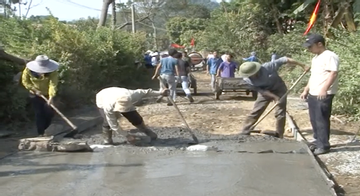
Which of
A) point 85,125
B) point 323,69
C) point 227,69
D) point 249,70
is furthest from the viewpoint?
point 227,69

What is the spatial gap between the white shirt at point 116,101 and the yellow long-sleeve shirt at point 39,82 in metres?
1.54

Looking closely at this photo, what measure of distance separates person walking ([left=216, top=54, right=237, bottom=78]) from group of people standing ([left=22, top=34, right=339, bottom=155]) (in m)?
7.91

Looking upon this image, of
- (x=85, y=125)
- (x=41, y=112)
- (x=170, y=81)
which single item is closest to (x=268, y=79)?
(x=85, y=125)

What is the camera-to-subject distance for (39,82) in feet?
31.2

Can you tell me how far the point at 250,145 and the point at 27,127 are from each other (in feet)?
15.3

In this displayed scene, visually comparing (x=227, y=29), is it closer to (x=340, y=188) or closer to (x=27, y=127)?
(x=27, y=127)

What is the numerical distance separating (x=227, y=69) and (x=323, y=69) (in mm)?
10088

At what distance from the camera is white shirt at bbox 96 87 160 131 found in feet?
26.7

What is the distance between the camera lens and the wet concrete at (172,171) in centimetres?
602

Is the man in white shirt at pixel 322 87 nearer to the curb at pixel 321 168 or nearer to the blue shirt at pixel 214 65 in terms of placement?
the curb at pixel 321 168

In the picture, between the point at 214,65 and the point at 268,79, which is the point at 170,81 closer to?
the point at 214,65

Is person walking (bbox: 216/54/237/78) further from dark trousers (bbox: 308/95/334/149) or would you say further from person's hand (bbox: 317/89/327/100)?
person's hand (bbox: 317/89/327/100)

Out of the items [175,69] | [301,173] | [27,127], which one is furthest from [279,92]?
[175,69]

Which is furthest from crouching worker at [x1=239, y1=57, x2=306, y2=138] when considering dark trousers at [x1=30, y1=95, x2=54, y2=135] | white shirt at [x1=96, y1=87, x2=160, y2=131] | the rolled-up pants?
the rolled-up pants
